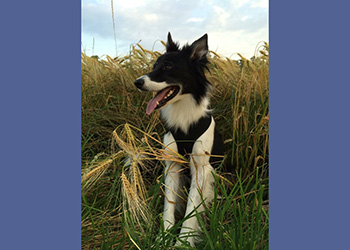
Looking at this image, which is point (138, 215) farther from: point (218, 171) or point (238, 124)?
point (238, 124)

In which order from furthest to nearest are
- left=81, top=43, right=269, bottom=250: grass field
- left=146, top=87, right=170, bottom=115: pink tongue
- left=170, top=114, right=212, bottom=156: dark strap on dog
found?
left=170, top=114, right=212, bottom=156: dark strap on dog → left=146, top=87, right=170, bottom=115: pink tongue → left=81, top=43, right=269, bottom=250: grass field

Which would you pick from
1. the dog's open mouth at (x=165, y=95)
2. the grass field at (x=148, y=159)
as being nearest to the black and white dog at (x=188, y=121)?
the dog's open mouth at (x=165, y=95)

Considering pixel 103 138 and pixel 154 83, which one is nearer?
pixel 154 83

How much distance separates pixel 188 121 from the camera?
2773 mm

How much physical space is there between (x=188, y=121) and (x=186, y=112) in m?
0.07

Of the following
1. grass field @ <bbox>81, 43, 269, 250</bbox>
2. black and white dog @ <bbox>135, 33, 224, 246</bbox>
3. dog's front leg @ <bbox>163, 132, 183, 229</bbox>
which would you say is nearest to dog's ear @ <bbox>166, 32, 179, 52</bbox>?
black and white dog @ <bbox>135, 33, 224, 246</bbox>

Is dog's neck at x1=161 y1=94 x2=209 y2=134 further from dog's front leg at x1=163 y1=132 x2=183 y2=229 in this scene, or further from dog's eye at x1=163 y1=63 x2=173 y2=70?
dog's eye at x1=163 y1=63 x2=173 y2=70

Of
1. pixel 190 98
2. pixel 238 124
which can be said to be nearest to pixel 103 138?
pixel 190 98

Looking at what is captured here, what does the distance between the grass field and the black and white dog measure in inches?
4.4

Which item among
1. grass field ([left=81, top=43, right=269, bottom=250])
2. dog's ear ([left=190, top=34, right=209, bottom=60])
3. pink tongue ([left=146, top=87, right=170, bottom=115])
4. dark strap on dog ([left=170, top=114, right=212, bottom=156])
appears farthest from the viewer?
dark strap on dog ([left=170, top=114, right=212, bottom=156])

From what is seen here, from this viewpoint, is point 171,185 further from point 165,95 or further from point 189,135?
point 165,95

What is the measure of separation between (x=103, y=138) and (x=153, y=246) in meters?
1.32

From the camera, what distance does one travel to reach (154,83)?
2506 mm

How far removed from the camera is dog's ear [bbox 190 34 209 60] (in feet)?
8.58
